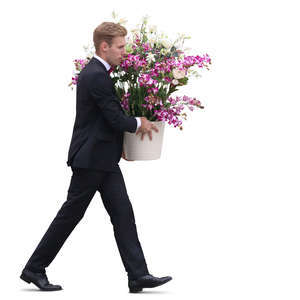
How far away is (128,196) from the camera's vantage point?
744 centimetres

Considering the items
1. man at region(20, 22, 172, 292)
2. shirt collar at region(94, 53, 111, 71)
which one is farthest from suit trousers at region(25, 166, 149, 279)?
shirt collar at region(94, 53, 111, 71)

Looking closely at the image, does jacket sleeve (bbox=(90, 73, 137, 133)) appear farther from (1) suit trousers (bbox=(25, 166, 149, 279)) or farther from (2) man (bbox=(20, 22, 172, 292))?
Answer: (1) suit trousers (bbox=(25, 166, 149, 279))

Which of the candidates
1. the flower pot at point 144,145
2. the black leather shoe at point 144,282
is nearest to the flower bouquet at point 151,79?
the flower pot at point 144,145

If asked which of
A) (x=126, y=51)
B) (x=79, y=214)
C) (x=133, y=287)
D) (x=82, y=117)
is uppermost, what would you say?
(x=126, y=51)

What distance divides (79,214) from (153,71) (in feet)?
4.07

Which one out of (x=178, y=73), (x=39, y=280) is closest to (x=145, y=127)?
(x=178, y=73)

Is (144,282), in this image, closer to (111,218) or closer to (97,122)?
(111,218)

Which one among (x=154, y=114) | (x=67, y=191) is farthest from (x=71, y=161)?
(x=154, y=114)

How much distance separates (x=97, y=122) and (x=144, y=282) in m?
1.29

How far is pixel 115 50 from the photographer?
716cm

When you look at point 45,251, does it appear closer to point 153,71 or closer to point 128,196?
point 128,196

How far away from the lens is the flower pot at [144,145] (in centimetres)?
731

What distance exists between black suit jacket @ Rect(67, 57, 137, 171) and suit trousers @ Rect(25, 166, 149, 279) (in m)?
0.15

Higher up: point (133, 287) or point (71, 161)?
point (71, 161)
